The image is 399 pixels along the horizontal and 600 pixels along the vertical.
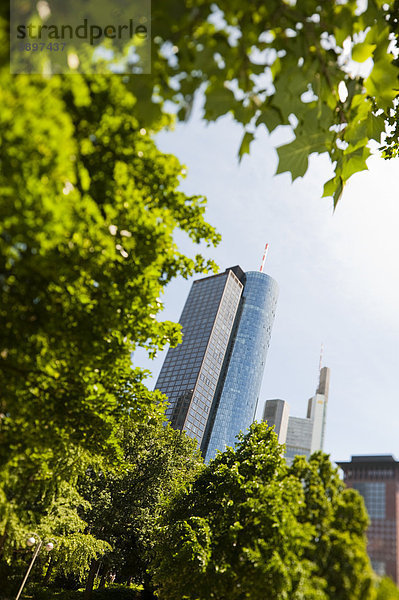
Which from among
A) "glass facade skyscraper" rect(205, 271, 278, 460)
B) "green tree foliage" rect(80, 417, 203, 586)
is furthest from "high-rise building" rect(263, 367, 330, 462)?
"glass facade skyscraper" rect(205, 271, 278, 460)

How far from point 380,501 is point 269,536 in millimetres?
5870

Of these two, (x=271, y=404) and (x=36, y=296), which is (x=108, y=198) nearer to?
(x=36, y=296)

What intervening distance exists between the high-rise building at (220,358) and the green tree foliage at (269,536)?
118032 mm

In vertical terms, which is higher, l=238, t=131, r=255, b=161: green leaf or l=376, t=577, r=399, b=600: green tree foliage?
l=238, t=131, r=255, b=161: green leaf

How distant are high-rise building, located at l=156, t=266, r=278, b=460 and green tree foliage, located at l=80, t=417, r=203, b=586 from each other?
10379 cm

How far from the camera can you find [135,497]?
86.3 ft

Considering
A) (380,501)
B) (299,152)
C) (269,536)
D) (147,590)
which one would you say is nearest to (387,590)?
(380,501)

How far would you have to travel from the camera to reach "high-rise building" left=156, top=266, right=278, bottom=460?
5487 inches

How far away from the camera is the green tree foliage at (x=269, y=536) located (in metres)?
4.78

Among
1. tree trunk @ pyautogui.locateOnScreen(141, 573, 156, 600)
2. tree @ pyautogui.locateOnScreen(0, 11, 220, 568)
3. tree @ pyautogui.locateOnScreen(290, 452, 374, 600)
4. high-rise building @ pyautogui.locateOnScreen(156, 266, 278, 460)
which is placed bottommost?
tree trunk @ pyautogui.locateOnScreen(141, 573, 156, 600)

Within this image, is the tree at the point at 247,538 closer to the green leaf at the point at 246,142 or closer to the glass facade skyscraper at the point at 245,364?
the green leaf at the point at 246,142

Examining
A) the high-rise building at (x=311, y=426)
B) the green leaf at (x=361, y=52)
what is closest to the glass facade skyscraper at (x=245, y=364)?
the high-rise building at (x=311, y=426)

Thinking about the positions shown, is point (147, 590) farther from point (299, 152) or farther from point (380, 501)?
point (299, 152)

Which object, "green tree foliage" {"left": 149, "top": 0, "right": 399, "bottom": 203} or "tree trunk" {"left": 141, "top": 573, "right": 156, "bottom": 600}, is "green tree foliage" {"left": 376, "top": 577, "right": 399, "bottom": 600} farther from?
"tree trunk" {"left": 141, "top": 573, "right": 156, "bottom": 600}
